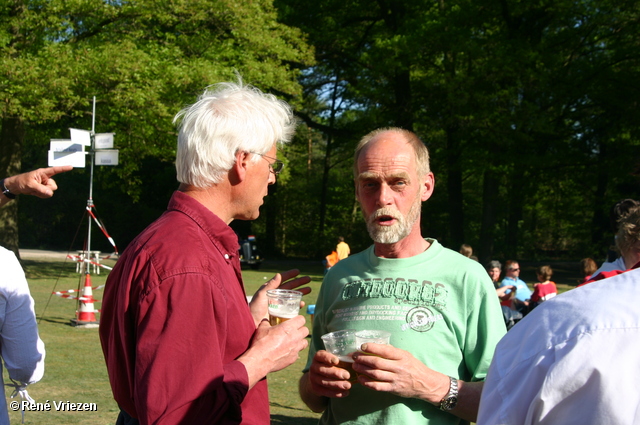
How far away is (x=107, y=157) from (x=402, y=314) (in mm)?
10558

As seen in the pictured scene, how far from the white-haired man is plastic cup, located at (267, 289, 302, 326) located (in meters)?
0.17

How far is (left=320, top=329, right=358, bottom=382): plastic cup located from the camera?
2107 millimetres

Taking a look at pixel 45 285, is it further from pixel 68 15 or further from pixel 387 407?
pixel 387 407

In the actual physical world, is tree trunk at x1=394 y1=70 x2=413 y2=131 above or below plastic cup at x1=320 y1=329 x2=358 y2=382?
above

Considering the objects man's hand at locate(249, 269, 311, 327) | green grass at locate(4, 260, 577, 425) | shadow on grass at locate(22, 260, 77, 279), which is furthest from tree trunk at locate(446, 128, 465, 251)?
man's hand at locate(249, 269, 311, 327)

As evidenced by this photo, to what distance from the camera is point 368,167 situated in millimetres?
2668

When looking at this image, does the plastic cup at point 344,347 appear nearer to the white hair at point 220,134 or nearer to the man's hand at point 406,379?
the man's hand at point 406,379

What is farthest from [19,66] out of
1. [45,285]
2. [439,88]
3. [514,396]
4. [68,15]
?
[514,396]

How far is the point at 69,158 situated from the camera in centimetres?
953

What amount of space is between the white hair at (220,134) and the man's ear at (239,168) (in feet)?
0.06

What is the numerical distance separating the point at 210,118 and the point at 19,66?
616 inches

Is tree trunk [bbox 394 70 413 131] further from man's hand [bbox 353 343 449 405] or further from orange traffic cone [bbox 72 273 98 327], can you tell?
man's hand [bbox 353 343 449 405]

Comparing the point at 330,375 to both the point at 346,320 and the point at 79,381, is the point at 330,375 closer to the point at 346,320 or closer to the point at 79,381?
the point at 346,320

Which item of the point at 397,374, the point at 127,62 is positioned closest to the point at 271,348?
the point at 397,374
